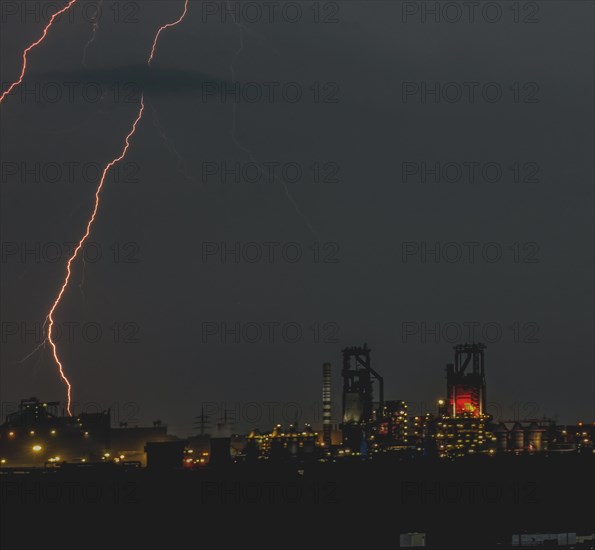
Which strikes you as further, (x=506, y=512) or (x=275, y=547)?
(x=506, y=512)

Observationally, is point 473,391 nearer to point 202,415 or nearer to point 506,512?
point 202,415

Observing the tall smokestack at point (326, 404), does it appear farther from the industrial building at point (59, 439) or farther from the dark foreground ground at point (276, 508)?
the dark foreground ground at point (276, 508)

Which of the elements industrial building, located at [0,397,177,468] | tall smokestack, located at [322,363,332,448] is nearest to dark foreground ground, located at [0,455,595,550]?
industrial building, located at [0,397,177,468]

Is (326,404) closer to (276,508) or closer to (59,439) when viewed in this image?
(59,439)

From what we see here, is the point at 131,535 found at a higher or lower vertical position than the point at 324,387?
lower

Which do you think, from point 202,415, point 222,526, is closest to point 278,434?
point 202,415

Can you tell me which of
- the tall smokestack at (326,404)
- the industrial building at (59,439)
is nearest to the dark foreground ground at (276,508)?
the industrial building at (59,439)
